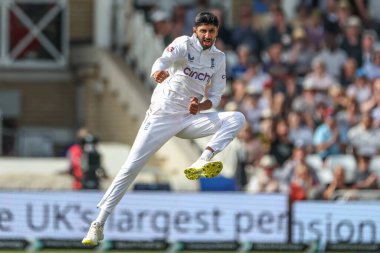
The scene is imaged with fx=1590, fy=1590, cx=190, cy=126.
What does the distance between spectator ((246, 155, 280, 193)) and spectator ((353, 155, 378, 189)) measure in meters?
1.15

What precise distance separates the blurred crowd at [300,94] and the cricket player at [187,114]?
259 inches

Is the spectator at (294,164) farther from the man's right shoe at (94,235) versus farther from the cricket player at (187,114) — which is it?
the man's right shoe at (94,235)

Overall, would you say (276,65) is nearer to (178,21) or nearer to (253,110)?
(253,110)

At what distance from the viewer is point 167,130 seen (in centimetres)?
1588

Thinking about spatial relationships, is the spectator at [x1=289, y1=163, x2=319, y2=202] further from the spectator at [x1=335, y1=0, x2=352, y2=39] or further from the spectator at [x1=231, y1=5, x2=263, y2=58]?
the spectator at [x1=335, y1=0, x2=352, y2=39]

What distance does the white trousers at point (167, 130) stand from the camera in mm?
15828

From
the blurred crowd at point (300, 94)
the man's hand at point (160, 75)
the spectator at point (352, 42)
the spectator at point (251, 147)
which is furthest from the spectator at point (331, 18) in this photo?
the man's hand at point (160, 75)

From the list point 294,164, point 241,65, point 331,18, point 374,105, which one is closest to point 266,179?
point 294,164

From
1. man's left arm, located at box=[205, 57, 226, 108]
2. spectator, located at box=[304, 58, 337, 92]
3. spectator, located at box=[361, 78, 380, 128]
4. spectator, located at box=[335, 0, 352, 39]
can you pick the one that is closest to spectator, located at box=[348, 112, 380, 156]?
spectator, located at box=[361, 78, 380, 128]

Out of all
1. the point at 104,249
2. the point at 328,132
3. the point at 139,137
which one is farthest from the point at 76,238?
the point at 139,137

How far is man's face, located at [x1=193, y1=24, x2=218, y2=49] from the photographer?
50.8ft

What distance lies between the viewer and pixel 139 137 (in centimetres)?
1598

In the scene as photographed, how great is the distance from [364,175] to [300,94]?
2303mm

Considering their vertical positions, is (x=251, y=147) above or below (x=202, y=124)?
below
